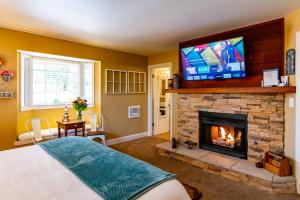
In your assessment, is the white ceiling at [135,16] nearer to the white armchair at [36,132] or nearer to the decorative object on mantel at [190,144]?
the white armchair at [36,132]

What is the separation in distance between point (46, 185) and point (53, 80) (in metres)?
3.32

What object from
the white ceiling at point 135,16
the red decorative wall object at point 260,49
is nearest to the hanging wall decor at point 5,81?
the white ceiling at point 135,16

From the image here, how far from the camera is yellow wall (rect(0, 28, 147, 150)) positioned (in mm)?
3131

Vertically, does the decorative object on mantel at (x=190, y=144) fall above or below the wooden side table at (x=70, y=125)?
below

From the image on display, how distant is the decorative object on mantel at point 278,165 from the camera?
252cm

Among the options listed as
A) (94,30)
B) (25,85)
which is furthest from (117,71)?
(25,85)

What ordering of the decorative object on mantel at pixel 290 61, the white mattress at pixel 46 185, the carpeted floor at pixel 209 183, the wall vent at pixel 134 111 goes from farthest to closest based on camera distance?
the wall vent at pixel 134 111, the decorative object on mantel at pixel 290 61, the carpeted floor at pixel 209 183, the white mattress at pixel 46 185

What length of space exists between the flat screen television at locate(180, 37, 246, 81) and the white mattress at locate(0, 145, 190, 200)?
236 cm

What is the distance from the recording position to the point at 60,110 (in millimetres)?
4180

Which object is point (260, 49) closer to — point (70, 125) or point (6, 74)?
point (70, 125)

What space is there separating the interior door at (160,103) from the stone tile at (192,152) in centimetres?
208

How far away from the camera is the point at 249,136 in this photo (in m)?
3.09

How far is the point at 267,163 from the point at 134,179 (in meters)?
2.35

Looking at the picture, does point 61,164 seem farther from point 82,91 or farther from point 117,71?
point 117,71
